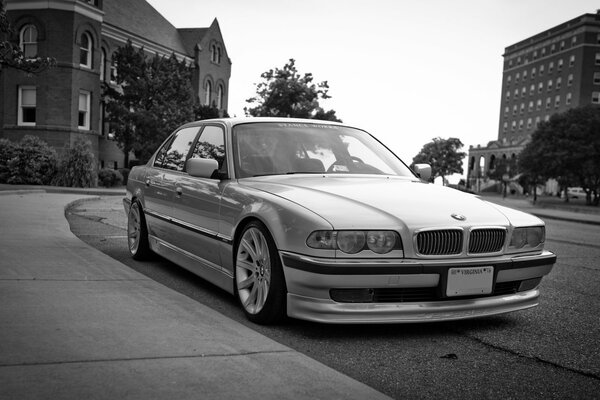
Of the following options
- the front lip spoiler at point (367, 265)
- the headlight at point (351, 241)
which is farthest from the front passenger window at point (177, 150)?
the headlight at point (351, 241)

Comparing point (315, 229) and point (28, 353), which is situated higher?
point (315, 229)

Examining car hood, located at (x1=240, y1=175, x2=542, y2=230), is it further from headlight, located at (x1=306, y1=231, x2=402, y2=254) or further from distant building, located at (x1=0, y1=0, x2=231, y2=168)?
distant building, located at (x1=0, y1=0, x2=231, y2=168)

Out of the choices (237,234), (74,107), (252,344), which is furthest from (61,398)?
(74,107)

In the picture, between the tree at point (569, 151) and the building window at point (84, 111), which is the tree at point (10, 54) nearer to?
the building window at point (84, 111)

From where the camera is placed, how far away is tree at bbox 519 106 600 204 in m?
47.1

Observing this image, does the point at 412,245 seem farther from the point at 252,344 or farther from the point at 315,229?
the point at 252,344

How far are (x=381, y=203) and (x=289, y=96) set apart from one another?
142 feet

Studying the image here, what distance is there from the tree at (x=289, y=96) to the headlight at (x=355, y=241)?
42.8 metres

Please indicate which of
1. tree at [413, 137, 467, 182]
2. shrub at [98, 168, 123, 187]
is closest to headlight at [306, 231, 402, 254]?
shrub at [98, 168, 123, 187]

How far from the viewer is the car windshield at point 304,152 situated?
17.4 feet

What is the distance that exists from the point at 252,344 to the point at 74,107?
31.7 metres

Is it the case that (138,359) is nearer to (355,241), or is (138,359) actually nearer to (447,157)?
(355,241)

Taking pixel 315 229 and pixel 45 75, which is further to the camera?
pixel 45 75

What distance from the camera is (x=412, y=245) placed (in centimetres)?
400
